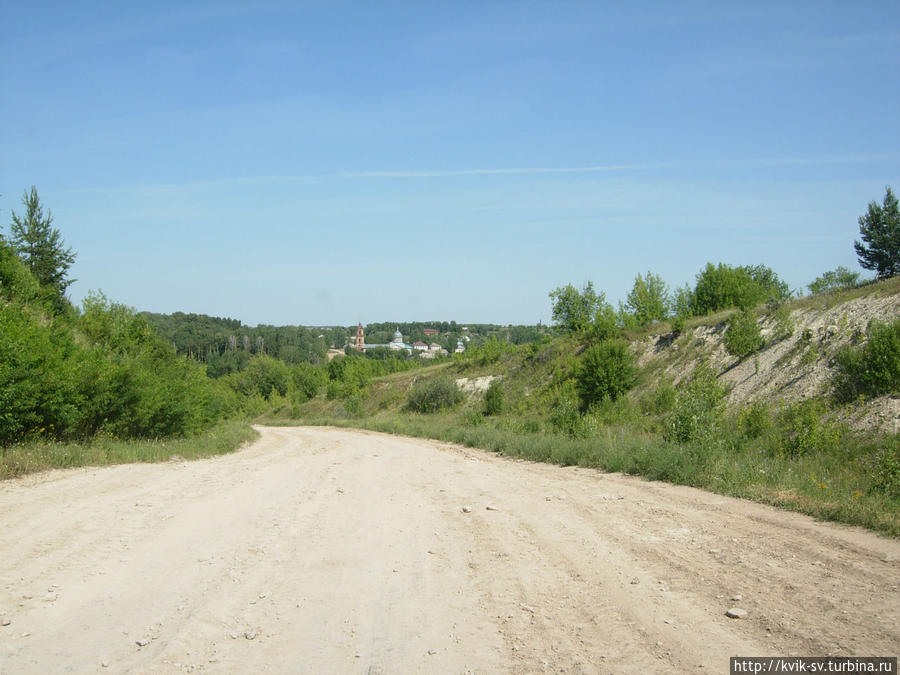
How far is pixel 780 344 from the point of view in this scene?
24.9 m

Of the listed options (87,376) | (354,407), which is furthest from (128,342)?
(354,407)

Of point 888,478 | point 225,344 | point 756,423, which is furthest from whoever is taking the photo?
point 225,344

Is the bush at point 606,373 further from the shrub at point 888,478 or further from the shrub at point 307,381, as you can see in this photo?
the shrub at point 307,381

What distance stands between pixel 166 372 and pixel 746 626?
2263cm

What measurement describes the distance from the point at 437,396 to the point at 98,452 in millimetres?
35253

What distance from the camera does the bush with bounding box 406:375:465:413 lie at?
1911 inches

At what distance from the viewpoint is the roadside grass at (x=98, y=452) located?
11828mm

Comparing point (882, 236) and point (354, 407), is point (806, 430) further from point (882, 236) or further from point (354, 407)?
point (354, 407)

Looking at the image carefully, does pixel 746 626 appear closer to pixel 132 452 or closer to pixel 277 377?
pixel 132 452

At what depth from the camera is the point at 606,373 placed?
30.9m

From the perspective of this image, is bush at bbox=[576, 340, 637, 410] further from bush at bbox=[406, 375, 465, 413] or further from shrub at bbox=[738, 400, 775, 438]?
bush at bbox=[406, 375, 465, 413]

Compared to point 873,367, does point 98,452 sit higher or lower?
lower

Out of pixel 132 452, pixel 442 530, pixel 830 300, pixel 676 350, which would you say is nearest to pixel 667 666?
pixel 442 530

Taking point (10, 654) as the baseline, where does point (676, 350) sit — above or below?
above
